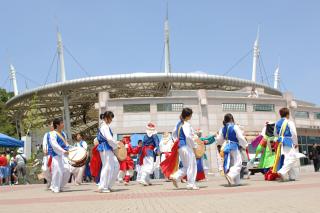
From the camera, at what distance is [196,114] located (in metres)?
33.2

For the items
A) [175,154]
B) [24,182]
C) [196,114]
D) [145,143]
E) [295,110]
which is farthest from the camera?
[295,110]

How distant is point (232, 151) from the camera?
421 inches

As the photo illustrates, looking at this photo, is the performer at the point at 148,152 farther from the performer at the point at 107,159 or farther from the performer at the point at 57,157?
the performer at the point at 107,159

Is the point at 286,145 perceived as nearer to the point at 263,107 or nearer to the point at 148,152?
the point at 148,152

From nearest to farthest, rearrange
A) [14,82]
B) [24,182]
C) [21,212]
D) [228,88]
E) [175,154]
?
[21,212] → [175,154] → [24,182] → [228,88] → [14,82]

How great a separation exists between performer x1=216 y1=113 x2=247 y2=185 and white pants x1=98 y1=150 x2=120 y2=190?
8.16ft

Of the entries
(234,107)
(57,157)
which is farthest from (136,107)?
(57,157)

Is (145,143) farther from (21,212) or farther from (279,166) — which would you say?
(21,212)

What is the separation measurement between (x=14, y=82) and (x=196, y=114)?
41817 mm

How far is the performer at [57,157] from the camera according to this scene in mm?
11234

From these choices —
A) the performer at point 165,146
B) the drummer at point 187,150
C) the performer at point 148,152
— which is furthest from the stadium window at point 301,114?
the drummer at point 187,150

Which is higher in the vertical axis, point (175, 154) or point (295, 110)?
point (295, 110)

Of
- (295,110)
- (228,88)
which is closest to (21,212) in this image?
(295,110)

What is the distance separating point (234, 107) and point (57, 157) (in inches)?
948
